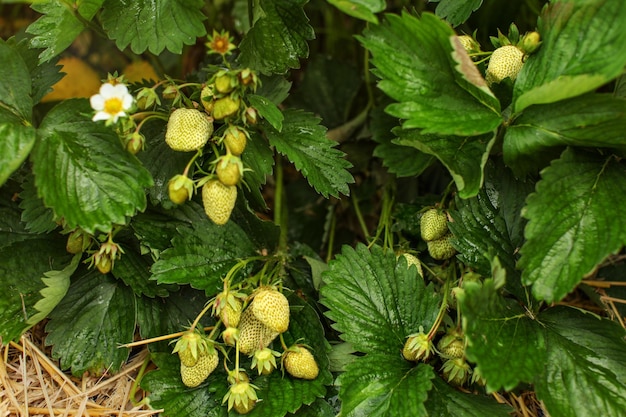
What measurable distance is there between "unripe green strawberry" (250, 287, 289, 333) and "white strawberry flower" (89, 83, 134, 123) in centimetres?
32

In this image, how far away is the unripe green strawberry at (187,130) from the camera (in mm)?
894

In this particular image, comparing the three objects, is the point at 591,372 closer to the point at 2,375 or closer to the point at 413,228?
the point at 413,228

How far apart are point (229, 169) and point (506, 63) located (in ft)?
1.42

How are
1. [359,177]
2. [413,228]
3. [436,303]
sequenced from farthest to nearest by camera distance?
1. [359,177]
2. [413,228]
3. [436,303]

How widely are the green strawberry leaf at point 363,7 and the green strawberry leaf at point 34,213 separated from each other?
562 mm

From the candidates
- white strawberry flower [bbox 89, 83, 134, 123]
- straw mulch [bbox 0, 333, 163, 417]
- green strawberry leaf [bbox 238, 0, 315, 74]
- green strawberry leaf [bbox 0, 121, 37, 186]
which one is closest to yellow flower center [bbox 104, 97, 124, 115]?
white strawberry flower [bbox 89, 83, 134, 123]

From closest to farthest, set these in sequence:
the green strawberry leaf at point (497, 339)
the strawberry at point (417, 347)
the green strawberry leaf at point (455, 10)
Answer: the green strawberry leaf at point (497, 339)
the strawberry at point (417, 347)
the green strawberry leaf at point (455, 10)

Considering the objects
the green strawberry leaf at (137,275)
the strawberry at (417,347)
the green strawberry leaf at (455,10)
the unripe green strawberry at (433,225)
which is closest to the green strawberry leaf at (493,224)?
the unripe green strawberry at (433,225)

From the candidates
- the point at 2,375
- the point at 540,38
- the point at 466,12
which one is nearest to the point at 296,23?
the point at 466,12

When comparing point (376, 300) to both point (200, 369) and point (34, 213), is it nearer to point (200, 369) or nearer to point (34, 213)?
point (200, 369)

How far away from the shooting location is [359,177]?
150 centimetres

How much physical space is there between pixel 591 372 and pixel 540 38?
468mm

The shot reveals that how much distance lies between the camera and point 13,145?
0.87 meters

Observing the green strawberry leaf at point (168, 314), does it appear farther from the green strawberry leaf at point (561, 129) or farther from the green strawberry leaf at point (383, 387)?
the green strawberry leaf at point (561, 129)
